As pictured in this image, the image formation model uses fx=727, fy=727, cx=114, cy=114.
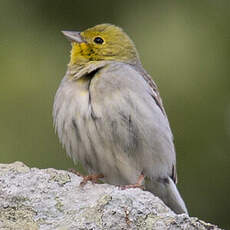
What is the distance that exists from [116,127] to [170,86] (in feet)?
2.69

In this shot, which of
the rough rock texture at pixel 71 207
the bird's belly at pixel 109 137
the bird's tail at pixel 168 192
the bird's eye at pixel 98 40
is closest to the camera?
the rough rock texture at pixel 71 207

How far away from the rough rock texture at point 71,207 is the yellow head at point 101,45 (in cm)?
212

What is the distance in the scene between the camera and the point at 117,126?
18.4 ft

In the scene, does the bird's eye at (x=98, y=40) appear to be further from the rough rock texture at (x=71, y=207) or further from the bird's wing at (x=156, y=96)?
the rough rock texture at (x=71, y=207)

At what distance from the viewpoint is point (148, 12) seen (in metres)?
6.57

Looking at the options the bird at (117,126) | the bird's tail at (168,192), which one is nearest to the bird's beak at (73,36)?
the bird at (117,126)

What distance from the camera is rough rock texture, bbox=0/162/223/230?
383cm

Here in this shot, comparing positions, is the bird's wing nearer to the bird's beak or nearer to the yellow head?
the yellow head

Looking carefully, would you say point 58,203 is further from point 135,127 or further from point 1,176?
point 135,127

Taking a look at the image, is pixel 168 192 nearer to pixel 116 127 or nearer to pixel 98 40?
pixel 116 127

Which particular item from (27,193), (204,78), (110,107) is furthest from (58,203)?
(204,78)

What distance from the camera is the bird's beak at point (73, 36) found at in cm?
636

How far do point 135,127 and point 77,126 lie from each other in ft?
1.49

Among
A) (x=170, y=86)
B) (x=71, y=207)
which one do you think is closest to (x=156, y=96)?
(x=170, y=86)
